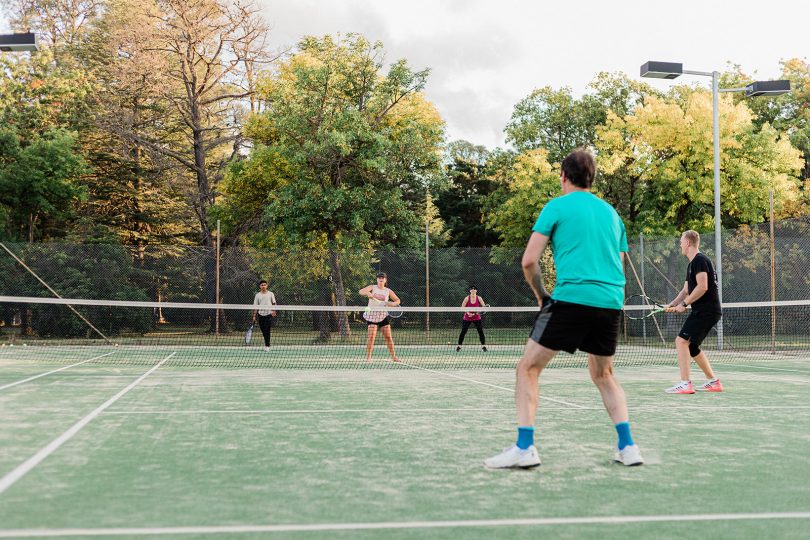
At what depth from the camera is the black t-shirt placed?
28.7 feet

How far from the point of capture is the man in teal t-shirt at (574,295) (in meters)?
4.68

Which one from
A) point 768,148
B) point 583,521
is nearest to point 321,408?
point 583,521

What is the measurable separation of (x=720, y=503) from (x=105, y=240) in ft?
98.6

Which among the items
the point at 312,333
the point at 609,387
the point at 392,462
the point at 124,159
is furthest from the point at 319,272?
the point at 124,159

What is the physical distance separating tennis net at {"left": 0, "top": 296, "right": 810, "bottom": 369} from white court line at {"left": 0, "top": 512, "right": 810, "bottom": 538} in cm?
1277

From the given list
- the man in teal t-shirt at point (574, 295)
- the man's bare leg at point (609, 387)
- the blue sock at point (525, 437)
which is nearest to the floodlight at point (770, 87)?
the man in teal t-shirt at point (574, 295)

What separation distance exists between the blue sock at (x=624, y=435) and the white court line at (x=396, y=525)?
1.11 m

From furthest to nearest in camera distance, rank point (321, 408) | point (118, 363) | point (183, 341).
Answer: point (183, 341), point (118, 363), point (321, 408)

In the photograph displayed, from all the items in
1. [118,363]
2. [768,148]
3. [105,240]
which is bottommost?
[118,363]

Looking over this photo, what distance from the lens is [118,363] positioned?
1399 cm

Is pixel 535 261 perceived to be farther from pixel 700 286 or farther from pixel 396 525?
pixel 700 286

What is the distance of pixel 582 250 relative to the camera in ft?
15.5

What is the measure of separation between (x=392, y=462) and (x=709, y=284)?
5.12 meters

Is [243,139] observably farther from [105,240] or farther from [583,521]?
[583,521]
